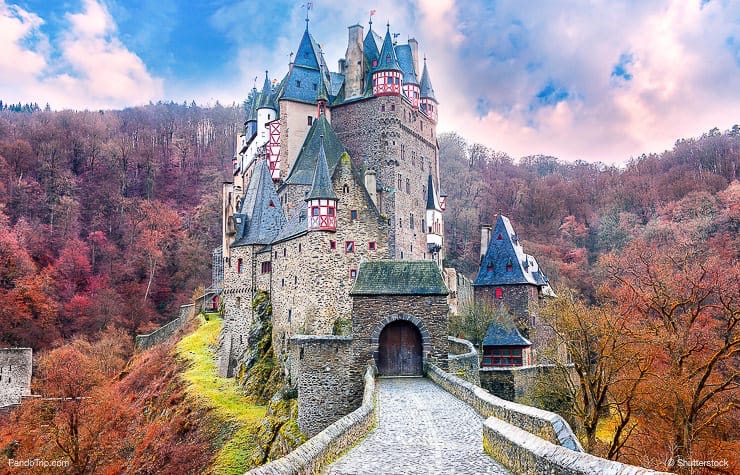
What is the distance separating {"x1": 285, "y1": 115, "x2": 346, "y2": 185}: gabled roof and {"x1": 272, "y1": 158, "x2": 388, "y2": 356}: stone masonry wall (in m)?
7.43

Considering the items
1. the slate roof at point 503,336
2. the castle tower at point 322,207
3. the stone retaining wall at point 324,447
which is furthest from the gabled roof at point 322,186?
the stone retaining wall at point 324,447

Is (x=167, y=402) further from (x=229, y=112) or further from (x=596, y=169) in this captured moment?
(x=229, y=112)

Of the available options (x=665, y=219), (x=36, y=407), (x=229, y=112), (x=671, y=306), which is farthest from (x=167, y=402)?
(x=229, y=112)

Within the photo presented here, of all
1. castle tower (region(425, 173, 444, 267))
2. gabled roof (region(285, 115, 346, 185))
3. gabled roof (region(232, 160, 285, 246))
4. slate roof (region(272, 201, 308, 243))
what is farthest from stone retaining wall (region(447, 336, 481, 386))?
castle tower (region(425, 173, 444, 267))

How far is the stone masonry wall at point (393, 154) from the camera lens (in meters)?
41.1

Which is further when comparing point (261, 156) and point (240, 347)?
point (261, 156)

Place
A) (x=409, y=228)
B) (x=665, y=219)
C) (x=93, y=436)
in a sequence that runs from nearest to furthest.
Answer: (x=93, y=436)
(x=409, y=228)
(x=665, y=219)

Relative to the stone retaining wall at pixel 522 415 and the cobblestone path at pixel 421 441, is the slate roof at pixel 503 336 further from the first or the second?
the cobblestone path at pixel 421 441

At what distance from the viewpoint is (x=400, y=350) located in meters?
22.9

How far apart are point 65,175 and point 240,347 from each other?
1831 inches

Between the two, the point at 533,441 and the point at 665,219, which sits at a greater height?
the point at 665,219

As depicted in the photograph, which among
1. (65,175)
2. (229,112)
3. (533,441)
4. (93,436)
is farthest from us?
(229,112)

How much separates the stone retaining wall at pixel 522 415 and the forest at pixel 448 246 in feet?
19.3

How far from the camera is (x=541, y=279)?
146 feet
